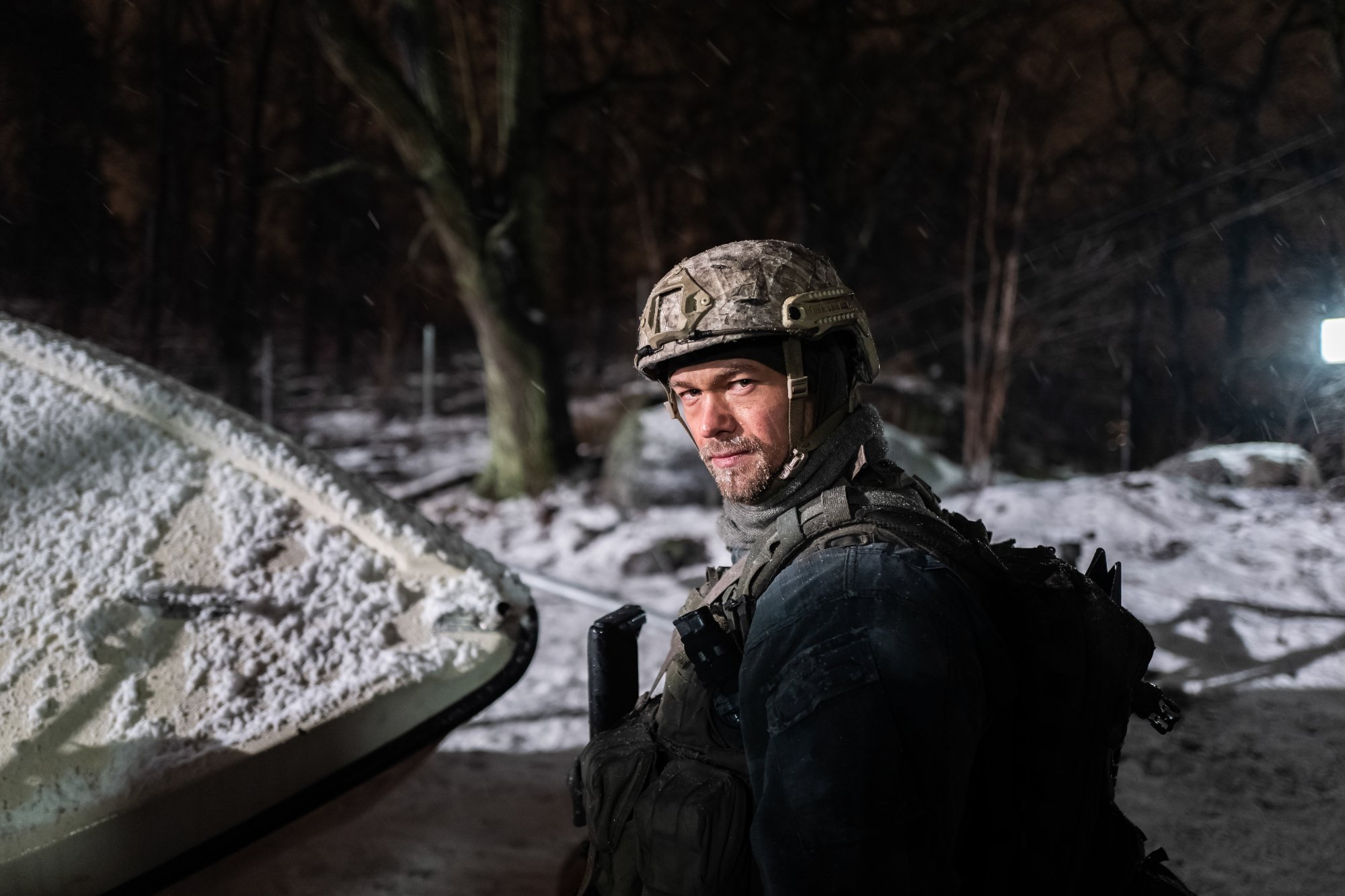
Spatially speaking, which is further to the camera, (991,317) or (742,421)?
(991,317)

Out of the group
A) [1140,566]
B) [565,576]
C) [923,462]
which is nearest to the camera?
[1140,566]

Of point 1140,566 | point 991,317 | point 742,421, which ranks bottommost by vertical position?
point 1140,566

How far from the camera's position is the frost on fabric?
1.93 meters

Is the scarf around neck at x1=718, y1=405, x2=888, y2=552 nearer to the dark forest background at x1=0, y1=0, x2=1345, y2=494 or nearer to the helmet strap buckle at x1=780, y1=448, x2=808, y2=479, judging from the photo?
the helmet strap buckle at x1=780, y1=448, x2=808, y2=479

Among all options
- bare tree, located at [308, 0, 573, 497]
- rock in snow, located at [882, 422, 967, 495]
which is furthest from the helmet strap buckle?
bare tree, located at [308, 0, 573, 497]

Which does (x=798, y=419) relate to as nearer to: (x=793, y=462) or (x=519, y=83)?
(x=793, y=462)

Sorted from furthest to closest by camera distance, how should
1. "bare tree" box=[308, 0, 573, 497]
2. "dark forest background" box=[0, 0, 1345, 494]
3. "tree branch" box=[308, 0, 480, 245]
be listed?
"bare tree" box=[308, 0, 573, 497], "dark forest background" box=[0, 0, 1345, 494], "tree branch" box=[308, 0, 480, 245]

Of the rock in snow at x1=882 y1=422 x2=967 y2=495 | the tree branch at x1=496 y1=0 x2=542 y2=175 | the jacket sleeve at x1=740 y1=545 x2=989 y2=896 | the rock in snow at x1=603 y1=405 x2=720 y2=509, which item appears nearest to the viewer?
the jacket sleeve at x1=740 y1=545 x2=989 y2=896

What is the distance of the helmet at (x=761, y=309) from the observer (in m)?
1.47

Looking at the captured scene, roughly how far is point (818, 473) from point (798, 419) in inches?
4.3

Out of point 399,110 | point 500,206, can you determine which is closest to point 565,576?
point 500,206

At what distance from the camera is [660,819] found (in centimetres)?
134

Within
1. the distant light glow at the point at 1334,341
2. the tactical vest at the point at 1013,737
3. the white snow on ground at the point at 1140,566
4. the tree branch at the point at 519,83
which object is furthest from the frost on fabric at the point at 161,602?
the tree branch at the point at 519,83

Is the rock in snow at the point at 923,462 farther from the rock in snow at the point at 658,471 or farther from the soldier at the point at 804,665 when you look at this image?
the soldier at the point at 804,665
